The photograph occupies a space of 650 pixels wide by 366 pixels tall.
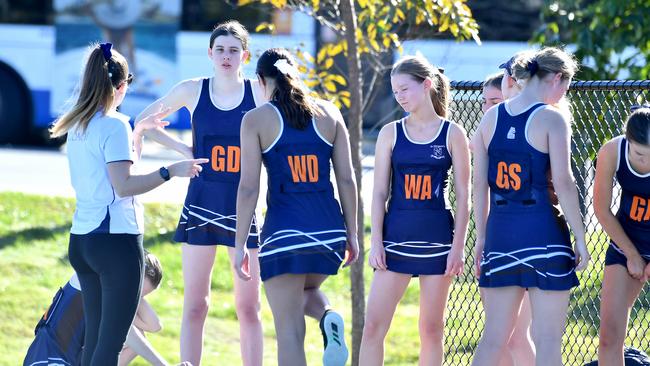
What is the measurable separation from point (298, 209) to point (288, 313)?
471mm

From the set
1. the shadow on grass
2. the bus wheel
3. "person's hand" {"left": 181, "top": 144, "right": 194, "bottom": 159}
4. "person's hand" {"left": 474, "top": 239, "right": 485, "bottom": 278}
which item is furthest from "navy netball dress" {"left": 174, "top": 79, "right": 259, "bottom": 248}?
the bus wheel

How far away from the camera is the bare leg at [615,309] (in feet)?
16.3

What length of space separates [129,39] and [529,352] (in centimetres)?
1356

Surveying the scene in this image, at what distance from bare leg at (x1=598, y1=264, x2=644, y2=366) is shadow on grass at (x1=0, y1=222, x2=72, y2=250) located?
20.0ft

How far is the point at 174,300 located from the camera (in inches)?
348

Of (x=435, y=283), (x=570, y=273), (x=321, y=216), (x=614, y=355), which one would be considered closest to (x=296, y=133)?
(x=321, y=216)

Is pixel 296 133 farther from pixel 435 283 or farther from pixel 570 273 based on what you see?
pixel 570 273

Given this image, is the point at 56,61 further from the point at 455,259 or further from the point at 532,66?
the point at 532,66

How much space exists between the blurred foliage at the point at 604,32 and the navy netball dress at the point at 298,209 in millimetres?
4190

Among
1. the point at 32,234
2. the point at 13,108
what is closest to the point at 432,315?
the point at 32,234

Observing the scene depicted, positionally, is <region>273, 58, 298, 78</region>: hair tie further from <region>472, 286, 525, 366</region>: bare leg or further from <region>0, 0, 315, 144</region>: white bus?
<region>0, 0, 315, 144</region>: white bus

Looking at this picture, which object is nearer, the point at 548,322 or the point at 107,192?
the point at 548,322

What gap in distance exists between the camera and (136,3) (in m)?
17.7

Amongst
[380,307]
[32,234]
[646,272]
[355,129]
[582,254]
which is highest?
[355,129]
